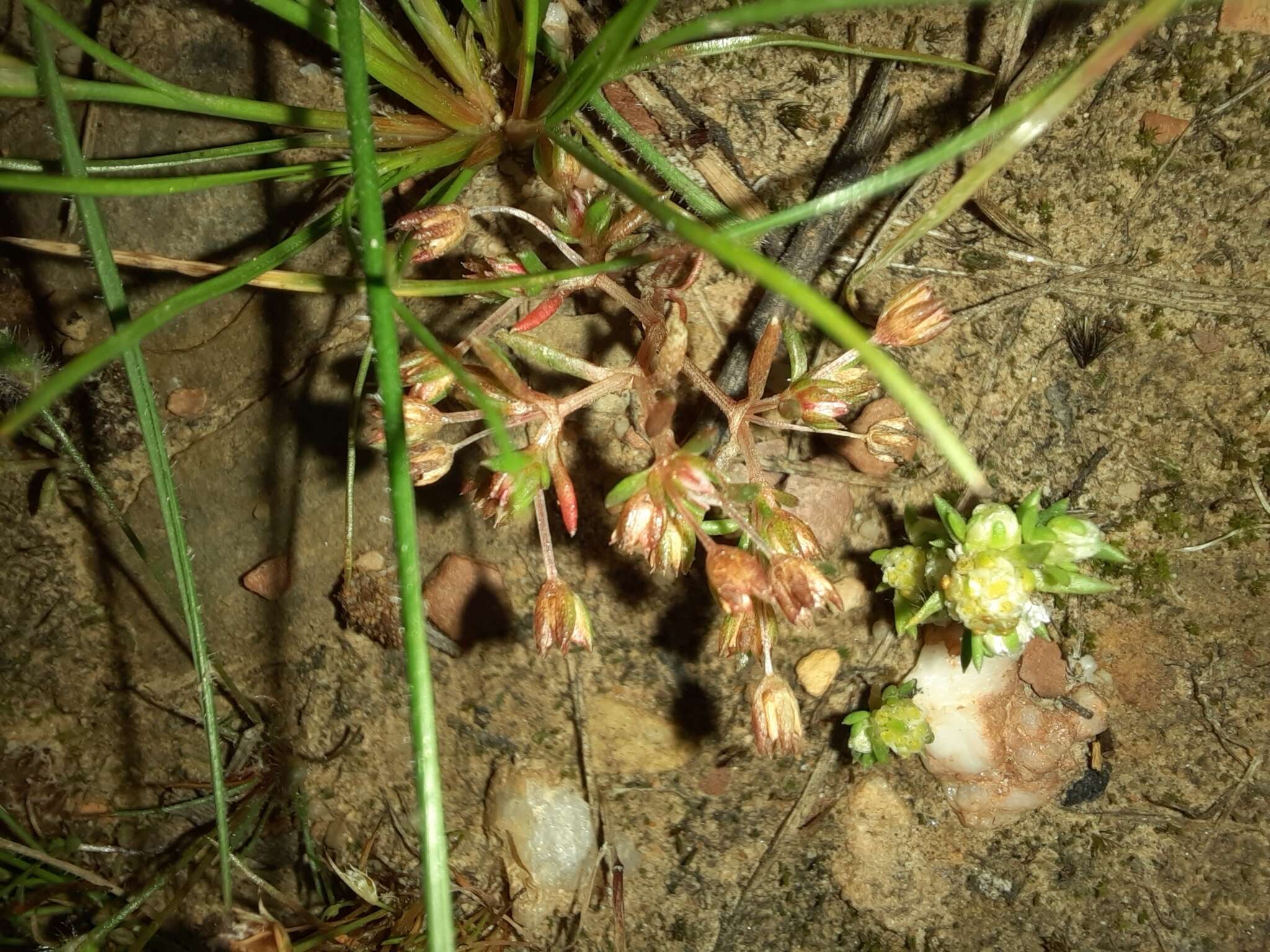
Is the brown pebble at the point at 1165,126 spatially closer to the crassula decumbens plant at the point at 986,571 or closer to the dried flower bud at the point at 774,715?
the crassula decumbens plant at the point at 986,571

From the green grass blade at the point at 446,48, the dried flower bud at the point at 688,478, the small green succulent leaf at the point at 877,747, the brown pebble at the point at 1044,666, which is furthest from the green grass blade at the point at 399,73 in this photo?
the brown pebble at the point at 1044,666

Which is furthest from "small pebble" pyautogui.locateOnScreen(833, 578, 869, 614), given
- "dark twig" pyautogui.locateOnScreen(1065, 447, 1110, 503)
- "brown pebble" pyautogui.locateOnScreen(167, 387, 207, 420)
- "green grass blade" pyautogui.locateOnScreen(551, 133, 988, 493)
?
"brown pebble" pyautogui.locateOnScreen(167, 387, 207, 420)

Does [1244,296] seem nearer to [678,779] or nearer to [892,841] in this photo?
[892,841]

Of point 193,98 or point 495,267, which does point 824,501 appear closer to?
point 495,267

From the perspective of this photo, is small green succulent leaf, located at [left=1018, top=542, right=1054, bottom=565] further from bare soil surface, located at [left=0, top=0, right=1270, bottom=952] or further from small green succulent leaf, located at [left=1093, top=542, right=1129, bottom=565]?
bare soil surface, located at [left=0, top=0, right=1270, bottom=952]

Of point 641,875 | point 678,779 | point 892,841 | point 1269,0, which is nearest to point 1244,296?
point 1269,0

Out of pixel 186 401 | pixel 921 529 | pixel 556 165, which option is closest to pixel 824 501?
pixel 921 529
